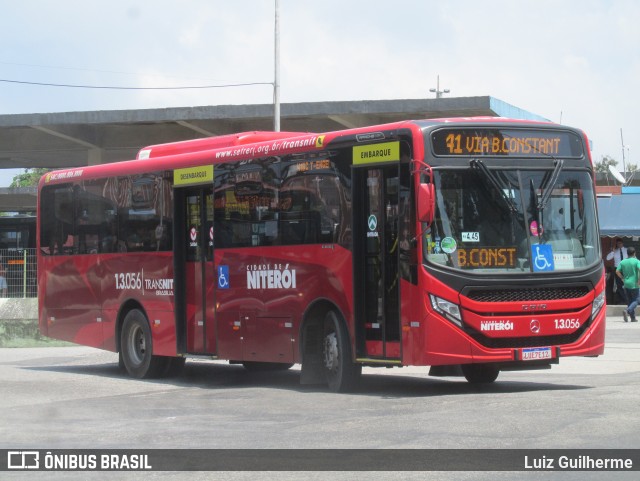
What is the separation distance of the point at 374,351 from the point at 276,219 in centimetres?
249

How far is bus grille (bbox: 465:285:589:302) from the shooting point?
43.7 ft

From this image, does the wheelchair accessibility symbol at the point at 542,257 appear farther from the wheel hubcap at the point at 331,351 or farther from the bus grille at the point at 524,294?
the wheel hubcap at the point at 331,351

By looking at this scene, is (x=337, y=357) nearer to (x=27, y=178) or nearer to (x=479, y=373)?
(x=479, y=373)

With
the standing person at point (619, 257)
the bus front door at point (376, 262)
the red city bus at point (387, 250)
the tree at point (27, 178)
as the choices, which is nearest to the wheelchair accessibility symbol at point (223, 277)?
the red city bus at point (387, 250)

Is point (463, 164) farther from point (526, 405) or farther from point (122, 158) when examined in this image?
point (122, 158)

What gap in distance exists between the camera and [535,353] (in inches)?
531

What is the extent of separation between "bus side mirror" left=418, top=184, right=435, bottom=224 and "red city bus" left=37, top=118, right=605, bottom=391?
13 mm

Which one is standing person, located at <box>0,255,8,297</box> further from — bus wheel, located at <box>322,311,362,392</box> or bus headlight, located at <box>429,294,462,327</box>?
bus headlight, located at <box>429,294,462,327</box>

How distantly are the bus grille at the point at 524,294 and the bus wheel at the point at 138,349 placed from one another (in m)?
6.32

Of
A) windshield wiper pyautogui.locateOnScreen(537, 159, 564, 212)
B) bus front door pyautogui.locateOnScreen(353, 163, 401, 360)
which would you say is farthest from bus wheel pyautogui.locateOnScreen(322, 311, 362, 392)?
windshield wiper pyautogui.locateOnScreen(537, 159, 564, 212)

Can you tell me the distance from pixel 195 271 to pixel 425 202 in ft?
17.0

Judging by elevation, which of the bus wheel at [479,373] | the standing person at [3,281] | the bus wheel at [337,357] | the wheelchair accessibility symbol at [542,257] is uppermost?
the wheelchair accessibility symbol at [542,257]

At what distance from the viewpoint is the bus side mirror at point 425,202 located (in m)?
13.0

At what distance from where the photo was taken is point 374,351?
550 inches
